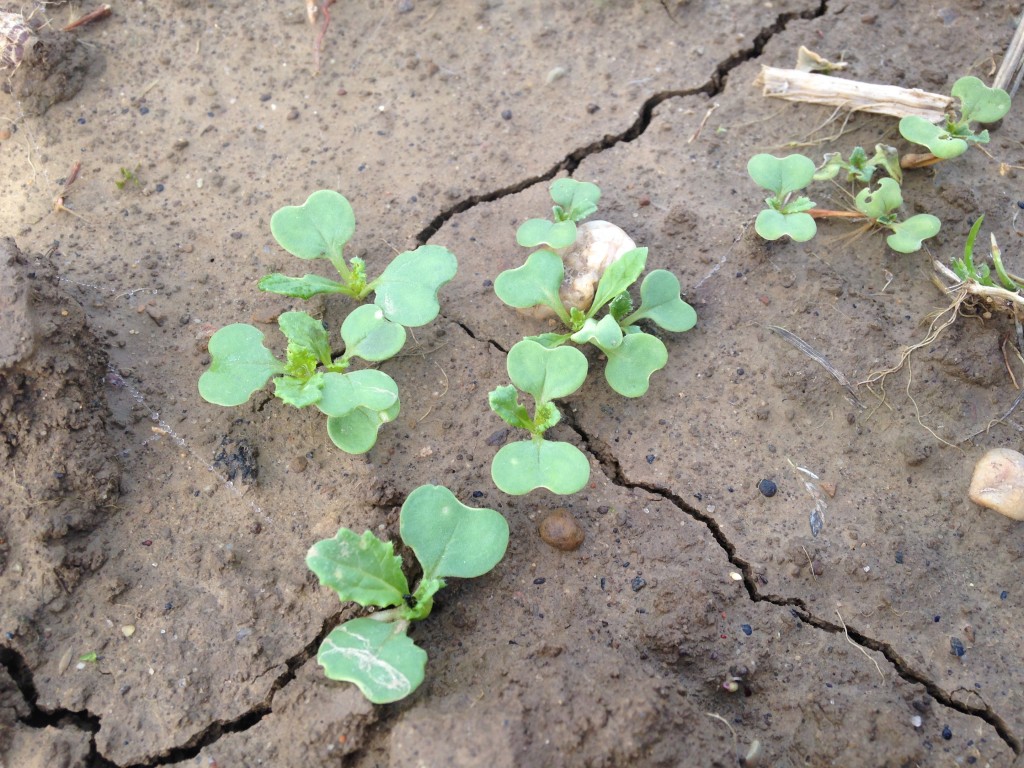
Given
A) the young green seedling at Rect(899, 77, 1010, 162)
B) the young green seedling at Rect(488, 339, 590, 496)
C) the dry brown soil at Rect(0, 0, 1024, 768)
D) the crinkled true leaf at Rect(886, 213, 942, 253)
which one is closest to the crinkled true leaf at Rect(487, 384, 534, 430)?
the young green seedling at Rect(488, 339, 590, 496)

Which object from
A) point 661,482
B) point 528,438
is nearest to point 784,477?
point 661,482

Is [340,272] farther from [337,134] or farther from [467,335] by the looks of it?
[337,134]

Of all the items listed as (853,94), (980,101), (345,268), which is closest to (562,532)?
(345,268)

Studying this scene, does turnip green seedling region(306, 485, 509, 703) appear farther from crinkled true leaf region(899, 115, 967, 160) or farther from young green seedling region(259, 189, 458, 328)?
crinkled true leaf region(899, 115, 967, 160)

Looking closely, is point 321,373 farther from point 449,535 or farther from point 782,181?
point 782,181

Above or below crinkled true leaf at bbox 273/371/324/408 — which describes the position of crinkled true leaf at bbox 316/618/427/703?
below

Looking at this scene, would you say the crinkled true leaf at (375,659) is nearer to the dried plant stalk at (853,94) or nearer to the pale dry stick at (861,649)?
the pale dry stick at (861,649)
